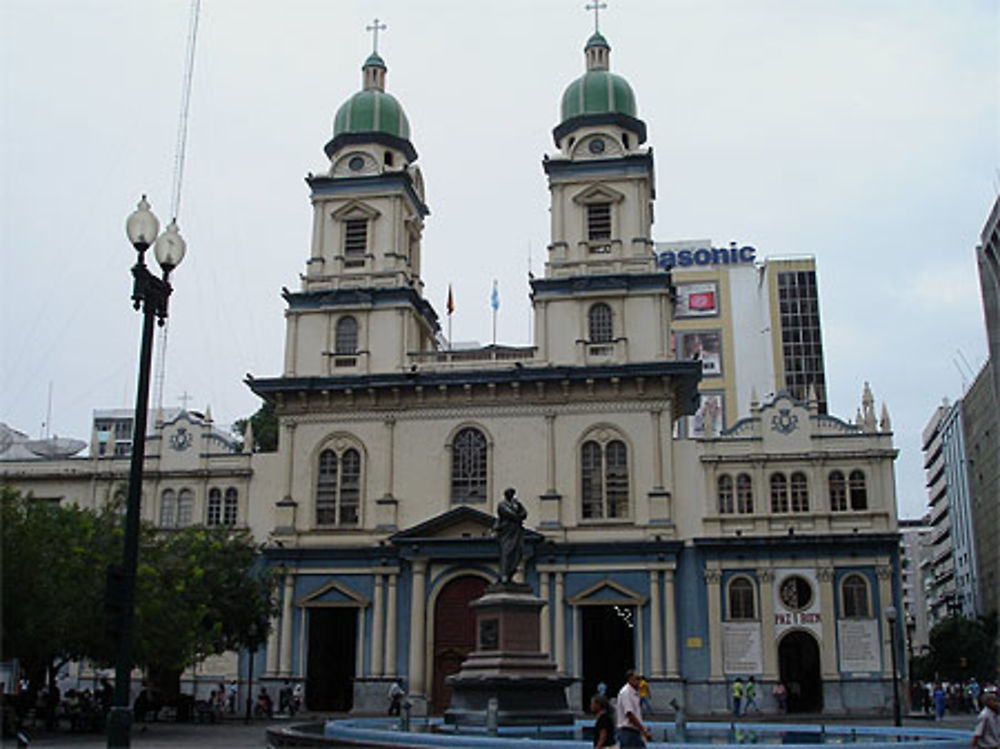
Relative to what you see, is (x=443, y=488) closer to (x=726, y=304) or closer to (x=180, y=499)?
(x=180, y=499)

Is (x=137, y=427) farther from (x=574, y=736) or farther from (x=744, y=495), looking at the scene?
(x=744, y=495)

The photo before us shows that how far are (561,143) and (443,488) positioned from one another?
1587cm

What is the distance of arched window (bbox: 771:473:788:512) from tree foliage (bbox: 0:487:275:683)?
1950 centimetres

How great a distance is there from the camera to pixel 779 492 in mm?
43125

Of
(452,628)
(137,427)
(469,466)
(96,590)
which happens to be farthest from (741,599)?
(137,427)

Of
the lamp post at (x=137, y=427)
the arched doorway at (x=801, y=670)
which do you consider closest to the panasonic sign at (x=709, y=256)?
the arched doorway at (x=801, y=670)

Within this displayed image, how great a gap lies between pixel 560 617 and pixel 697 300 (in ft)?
160

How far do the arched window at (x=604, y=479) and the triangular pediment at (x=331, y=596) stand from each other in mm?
9601

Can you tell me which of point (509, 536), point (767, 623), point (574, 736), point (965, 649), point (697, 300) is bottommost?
point (574, 736)

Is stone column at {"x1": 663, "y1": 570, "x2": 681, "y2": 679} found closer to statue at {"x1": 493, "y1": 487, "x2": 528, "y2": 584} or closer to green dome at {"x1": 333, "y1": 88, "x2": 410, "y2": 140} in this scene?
statue at {"x1": 493, "y1": 487, "x2": 528, "y2": 584}

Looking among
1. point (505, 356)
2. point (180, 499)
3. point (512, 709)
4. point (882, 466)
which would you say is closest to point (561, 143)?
point (505, 356)

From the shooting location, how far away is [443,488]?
44156 mm

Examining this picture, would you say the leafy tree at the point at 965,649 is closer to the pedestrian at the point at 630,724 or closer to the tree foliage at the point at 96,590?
the tree foliage at the point at 96,590

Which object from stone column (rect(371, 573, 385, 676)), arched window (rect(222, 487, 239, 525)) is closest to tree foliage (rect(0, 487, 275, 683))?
stone column (rect(371, 573, 385, 676))
